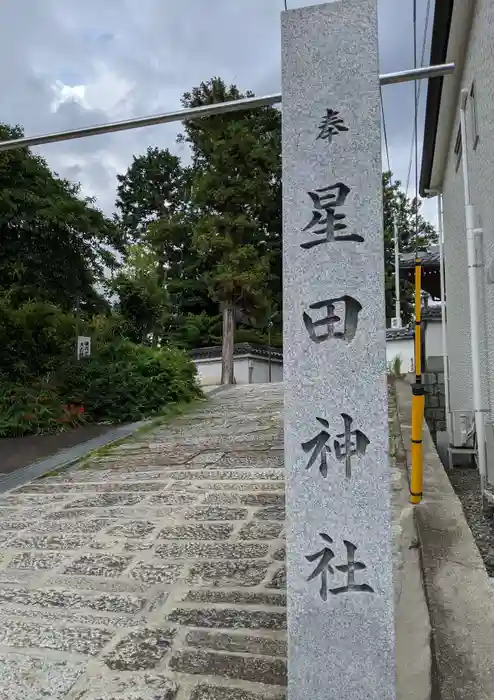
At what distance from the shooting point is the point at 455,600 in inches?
129

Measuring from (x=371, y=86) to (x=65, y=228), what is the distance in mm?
8364

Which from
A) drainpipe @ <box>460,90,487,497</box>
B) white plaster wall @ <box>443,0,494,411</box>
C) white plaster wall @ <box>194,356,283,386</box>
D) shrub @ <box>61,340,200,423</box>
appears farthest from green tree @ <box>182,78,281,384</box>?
drainpipe @ <box>460,90,487,497</box>

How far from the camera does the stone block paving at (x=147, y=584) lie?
2.74m

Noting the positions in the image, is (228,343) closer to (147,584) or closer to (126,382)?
(126,382)

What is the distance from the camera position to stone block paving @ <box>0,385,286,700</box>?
274cm

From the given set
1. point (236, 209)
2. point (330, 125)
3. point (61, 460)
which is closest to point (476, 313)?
point (330, 125)

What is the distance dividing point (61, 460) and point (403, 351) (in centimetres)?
1206

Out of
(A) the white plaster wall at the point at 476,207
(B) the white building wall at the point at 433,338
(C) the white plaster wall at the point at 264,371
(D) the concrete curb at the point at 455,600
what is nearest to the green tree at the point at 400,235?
(C) the white plaster wall at the point at 264,371

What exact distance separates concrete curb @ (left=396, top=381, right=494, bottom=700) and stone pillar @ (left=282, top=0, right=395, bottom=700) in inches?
26.3

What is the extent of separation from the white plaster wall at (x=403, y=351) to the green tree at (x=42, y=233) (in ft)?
31.0

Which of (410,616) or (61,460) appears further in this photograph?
(61,460)

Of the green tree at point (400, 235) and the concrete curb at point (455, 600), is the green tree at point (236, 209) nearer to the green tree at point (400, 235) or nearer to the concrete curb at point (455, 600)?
the green tree at point (400, 235)

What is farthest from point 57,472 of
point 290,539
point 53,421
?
point 290,539

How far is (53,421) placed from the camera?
31.2 feet
